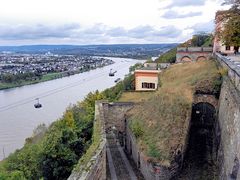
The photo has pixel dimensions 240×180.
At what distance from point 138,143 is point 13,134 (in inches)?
1068

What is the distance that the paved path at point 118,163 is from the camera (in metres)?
13.6

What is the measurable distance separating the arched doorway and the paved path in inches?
97.9

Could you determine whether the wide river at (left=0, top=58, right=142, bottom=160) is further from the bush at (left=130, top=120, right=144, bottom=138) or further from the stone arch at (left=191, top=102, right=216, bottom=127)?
the stone arch at (left=191, top=102, right=216, bottom=127)

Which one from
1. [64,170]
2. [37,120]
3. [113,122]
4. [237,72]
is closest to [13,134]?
[37,120]

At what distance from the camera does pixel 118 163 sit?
50.0ft

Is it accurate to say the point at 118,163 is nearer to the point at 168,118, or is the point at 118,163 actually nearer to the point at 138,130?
the point at 138,130

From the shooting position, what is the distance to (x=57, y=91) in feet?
213

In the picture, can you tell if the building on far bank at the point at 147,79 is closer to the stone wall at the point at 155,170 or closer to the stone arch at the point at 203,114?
the stone arch at the point at 203,114

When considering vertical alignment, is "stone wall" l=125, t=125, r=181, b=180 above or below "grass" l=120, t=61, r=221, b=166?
below

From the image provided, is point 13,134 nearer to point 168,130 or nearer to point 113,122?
point 113,122

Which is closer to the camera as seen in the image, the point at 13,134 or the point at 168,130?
the point at 168,130

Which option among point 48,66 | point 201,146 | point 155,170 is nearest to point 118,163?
point 201,146

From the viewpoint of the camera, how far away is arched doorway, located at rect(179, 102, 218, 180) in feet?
38.0

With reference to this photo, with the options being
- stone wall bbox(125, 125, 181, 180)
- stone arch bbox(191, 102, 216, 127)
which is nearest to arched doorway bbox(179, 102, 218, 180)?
stone arch bbox(191, 102, 216, 127)
